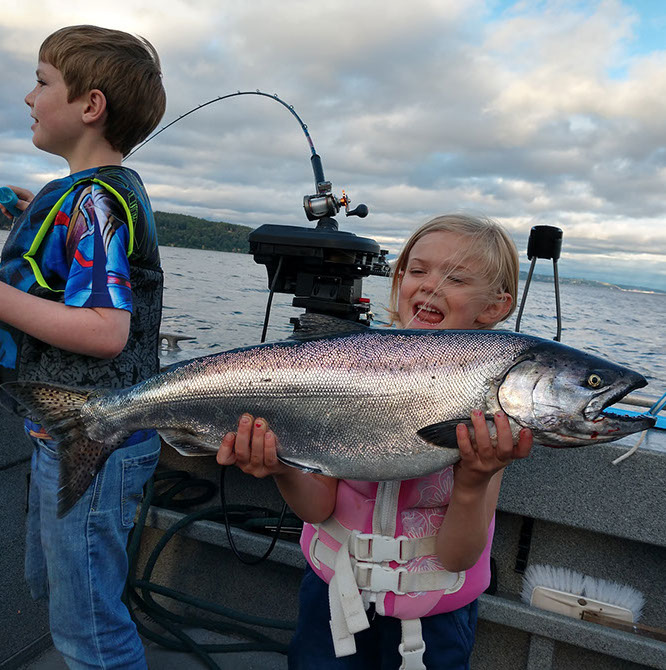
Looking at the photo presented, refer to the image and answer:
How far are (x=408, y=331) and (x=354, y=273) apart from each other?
1944 millimetres

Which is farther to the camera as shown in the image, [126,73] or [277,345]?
[126,73]

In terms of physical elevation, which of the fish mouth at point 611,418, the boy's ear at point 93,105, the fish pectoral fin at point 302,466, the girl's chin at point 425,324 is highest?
the boy's ear at point 93,105

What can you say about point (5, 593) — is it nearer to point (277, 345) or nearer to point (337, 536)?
point (337, 536)

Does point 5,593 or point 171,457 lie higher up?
point 171,457

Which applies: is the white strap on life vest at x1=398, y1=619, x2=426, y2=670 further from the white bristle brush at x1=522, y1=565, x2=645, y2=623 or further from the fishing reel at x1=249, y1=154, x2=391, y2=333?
the fishing reel at x1=249, y1=154, x2=391, y2=333

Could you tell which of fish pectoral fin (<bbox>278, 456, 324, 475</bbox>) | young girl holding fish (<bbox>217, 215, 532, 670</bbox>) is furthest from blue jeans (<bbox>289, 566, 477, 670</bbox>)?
fish pectoral fin (<bbox>278, 456, 324, 475</bbox>)

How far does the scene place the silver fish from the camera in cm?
177

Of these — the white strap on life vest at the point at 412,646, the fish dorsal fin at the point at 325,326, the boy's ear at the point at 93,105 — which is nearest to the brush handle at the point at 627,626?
the white strap on life vest at the point at 412,646

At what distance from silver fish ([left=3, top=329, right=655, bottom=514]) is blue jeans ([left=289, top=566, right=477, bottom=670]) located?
0.79 meters

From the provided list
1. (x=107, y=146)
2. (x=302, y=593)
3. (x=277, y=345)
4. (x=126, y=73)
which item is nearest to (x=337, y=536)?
(x=302, y=593)

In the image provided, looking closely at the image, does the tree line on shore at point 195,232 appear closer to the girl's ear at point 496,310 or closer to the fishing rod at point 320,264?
the fishing rod at point 320,264

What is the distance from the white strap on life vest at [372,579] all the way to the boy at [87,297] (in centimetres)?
93

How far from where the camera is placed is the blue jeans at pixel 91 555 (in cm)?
230

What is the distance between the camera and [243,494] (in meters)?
4.05
